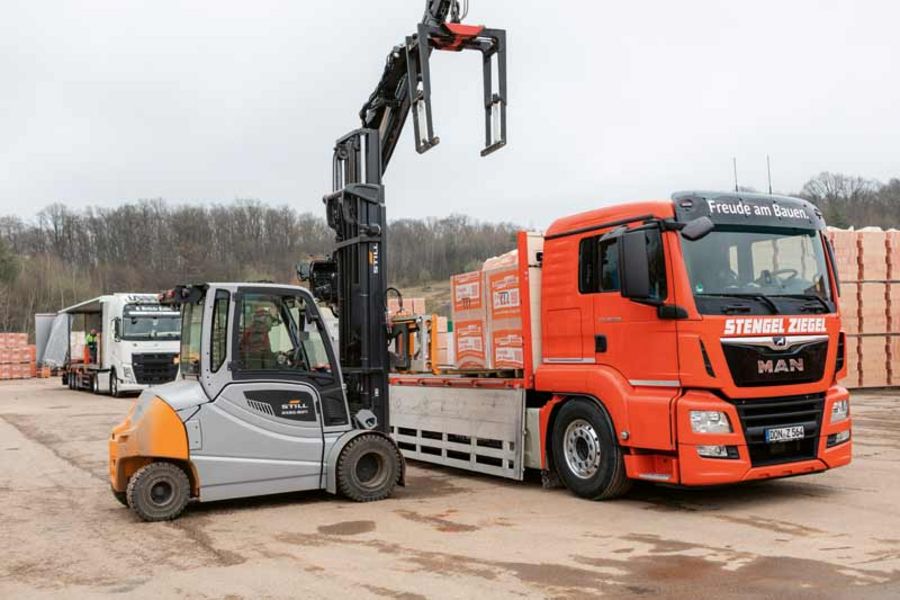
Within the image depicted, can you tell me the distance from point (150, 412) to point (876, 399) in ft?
52.9

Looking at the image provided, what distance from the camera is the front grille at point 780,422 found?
7.44 m

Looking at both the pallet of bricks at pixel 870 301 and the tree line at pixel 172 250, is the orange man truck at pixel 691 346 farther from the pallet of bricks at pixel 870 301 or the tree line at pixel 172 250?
the tree line at pixel 172 250

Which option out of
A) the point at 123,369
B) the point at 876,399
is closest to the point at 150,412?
the point at 876,399

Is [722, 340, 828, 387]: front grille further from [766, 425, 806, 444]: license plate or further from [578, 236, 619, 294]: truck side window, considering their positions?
[578, 236, 619, 294]: truck side window

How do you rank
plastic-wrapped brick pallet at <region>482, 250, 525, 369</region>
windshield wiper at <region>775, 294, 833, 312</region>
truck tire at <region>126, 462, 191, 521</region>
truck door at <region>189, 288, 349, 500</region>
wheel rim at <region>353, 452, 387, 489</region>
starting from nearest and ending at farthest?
truck tire at <region>126, 462, 191, 521</region>, windshield wiper at <region>775, 294, 833, 312</region>, truck door at <region>189, 288, 349, 500</region>, wheel rim at <region>353, 452, 387, 489</region>, plastic-wrapped brick pallet at <region>482, 250, 525, 369</region>

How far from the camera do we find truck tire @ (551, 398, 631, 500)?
314 inches

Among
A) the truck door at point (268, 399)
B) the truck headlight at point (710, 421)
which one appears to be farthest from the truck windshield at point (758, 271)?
the truck door at point (268, 399)

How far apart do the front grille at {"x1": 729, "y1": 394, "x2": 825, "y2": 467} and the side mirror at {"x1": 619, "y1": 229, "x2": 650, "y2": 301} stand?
1249 millimetres

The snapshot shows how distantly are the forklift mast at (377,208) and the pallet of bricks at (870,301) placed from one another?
1336 cm

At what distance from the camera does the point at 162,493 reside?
7.84 metres

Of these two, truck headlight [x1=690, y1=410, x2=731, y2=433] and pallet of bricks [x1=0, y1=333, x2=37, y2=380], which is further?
pallet of bricks [x1=0, y1=333, x2=37, y2=380]

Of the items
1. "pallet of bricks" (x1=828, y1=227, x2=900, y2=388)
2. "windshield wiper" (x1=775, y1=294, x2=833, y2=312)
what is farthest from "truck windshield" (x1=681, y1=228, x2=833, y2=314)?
"pallet of bricks" (x1=828, y1=227, x2=900, y2=388)

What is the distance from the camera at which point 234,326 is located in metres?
8.02

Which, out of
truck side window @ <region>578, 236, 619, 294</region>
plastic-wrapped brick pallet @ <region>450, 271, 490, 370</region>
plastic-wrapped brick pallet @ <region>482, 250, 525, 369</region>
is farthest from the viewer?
plastic-wrapped brick pallet @ <region>450, 271, 490, 370</region>
